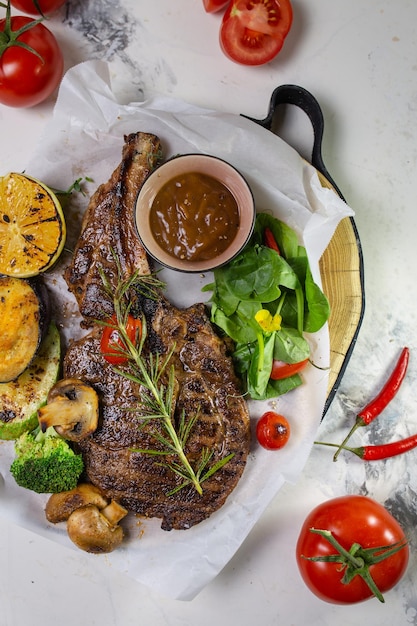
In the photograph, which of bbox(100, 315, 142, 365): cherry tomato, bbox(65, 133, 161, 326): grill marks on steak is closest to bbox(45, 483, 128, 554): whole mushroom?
bbox(100, 315, 142, 365): cherry tomato

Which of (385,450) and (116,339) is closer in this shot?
(116,339)

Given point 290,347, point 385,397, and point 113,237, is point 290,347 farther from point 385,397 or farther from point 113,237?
point 113,237

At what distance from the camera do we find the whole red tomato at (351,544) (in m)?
3.85

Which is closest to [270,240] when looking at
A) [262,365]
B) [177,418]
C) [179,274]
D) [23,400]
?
[179,274]

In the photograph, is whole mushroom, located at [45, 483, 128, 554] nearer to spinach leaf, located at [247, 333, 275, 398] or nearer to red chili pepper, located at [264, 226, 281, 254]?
spinach leaf, located at [247, 333, 275, 398]

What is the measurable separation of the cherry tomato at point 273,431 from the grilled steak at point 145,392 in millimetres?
106

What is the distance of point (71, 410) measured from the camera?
3662 millimetres

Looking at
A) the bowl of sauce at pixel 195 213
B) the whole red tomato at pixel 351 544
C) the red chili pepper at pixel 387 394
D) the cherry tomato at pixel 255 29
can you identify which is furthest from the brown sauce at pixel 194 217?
the whole red tomato at pixel 351 544

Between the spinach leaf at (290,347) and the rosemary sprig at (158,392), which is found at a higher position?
the spinach leaf at (290,347)

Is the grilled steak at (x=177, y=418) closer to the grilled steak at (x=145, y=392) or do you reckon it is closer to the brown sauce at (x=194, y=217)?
the grilled steak at (x=145, y=392)

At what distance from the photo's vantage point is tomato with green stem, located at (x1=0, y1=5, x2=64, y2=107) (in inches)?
154

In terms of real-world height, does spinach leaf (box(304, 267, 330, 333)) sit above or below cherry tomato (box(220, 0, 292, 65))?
below

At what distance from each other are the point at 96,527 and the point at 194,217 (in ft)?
6.46

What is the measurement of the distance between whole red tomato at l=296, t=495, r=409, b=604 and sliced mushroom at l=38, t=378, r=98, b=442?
1565 mm
